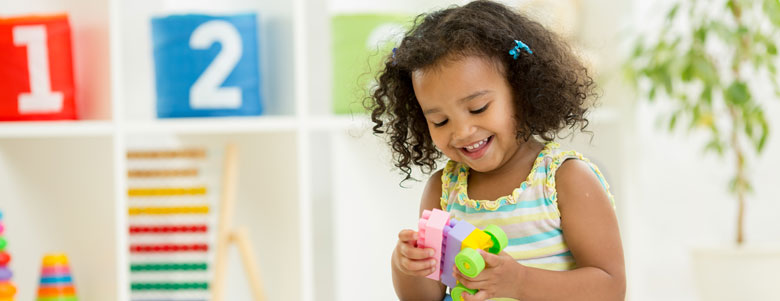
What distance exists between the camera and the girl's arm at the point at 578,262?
95 cm

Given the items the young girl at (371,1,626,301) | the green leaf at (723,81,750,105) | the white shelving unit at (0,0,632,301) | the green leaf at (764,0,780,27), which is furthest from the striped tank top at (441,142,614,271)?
the green leaf at (723,81,750,105)

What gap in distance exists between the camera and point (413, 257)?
38.8 inches

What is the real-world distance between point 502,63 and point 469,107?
2.8 inches

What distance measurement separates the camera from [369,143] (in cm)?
223

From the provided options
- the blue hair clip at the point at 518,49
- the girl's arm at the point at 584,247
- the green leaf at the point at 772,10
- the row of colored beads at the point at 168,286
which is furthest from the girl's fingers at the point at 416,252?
the row of colored beads at the point at 168,286

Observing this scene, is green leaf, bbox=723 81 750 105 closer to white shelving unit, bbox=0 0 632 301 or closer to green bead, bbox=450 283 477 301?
white shelving unit, bbox=0 0 632 301

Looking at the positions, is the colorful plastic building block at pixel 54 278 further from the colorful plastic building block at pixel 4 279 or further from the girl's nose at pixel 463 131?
the girl's nose at pixel 463 131

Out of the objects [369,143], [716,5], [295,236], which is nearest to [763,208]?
[716,5]

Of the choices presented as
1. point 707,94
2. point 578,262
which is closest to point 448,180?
point 578,262

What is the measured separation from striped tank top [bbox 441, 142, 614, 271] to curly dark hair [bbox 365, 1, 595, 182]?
47 millimetres

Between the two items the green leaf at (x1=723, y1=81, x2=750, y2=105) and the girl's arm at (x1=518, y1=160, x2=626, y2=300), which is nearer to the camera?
the girl's arm at (x1=518, y1=160, x2=626, y2=300)

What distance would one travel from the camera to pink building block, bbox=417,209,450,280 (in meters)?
0.97

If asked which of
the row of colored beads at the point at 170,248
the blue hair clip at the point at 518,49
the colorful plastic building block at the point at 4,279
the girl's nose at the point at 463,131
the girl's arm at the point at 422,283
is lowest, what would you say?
the row of colored beads at the point at 170,248

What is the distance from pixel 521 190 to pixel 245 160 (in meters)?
1.36
